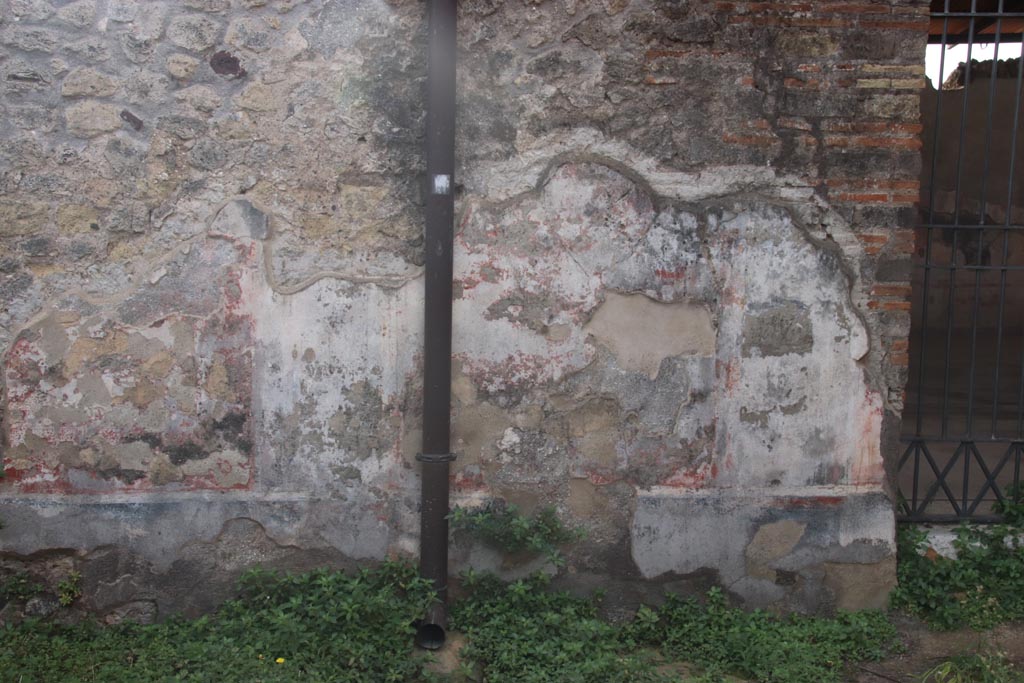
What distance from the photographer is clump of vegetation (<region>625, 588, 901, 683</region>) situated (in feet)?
10.7

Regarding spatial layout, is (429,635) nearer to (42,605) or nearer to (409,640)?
(409,640)

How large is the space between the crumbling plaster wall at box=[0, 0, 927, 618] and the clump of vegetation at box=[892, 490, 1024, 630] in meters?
0.28

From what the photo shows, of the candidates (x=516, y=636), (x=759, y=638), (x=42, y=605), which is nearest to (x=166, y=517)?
(x=42, y=605)

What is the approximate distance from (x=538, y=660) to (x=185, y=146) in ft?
7.48

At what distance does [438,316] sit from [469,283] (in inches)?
7.7

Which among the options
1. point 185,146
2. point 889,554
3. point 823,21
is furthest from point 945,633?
point 185,146

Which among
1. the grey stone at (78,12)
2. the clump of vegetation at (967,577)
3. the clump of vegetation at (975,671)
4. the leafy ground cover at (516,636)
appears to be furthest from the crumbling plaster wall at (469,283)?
the clump of vegetation at (975,671)

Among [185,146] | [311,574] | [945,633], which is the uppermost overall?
[185,146]

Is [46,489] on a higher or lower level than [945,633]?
higher

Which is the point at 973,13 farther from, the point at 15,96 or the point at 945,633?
the point at 15,96

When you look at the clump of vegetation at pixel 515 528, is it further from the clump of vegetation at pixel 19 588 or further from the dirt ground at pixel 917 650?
the clump of vegetation at pixel 19 588

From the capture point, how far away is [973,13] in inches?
146

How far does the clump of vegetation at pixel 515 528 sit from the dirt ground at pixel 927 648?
1175 millimetres

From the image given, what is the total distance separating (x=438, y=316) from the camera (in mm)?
3340
